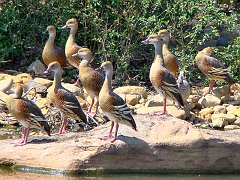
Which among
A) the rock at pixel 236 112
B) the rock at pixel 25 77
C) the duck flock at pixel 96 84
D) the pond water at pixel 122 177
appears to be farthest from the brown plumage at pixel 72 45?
the pond water at pixel 122 177

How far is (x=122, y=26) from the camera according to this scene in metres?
17.5

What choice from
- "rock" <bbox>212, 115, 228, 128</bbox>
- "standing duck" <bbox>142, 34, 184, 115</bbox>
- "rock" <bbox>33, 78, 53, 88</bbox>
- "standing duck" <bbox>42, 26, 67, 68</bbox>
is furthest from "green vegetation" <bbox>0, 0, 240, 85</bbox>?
"standing duck" <bbox>142, 34, 184, 115</bbox>

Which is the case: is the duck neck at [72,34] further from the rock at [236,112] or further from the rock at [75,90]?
the rock at [236,112]

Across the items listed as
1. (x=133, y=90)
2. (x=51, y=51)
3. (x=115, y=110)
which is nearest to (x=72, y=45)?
(x=51, y=51)

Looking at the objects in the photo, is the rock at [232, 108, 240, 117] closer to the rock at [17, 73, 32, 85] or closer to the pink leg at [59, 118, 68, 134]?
the pink leg at [59, 118, 68, 134]

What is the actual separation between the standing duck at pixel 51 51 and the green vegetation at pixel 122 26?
2.10ft

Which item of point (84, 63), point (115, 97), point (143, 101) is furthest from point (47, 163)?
point (143, 101)

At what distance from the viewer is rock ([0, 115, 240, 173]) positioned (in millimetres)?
12047

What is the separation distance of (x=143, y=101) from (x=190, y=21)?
2765 mm

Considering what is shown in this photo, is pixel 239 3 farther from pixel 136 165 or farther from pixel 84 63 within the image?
pixel 136 165

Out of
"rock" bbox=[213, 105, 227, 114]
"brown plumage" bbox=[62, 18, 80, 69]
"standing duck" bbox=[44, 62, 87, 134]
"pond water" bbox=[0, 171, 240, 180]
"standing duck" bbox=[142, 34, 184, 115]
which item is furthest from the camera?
"brown plumage" bbox=[62, 18, 80, 69]

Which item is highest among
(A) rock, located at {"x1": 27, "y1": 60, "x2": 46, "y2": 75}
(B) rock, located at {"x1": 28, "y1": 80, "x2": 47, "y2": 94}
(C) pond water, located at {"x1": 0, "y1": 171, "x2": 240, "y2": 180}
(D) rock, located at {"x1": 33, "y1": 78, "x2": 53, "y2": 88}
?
(A) rock, located at {"x1": 27, "y1": 60, "x2": 46, "y2": 75}

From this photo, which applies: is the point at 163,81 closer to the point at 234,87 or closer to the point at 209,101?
the point at 209,101

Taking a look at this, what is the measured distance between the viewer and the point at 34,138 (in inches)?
504
